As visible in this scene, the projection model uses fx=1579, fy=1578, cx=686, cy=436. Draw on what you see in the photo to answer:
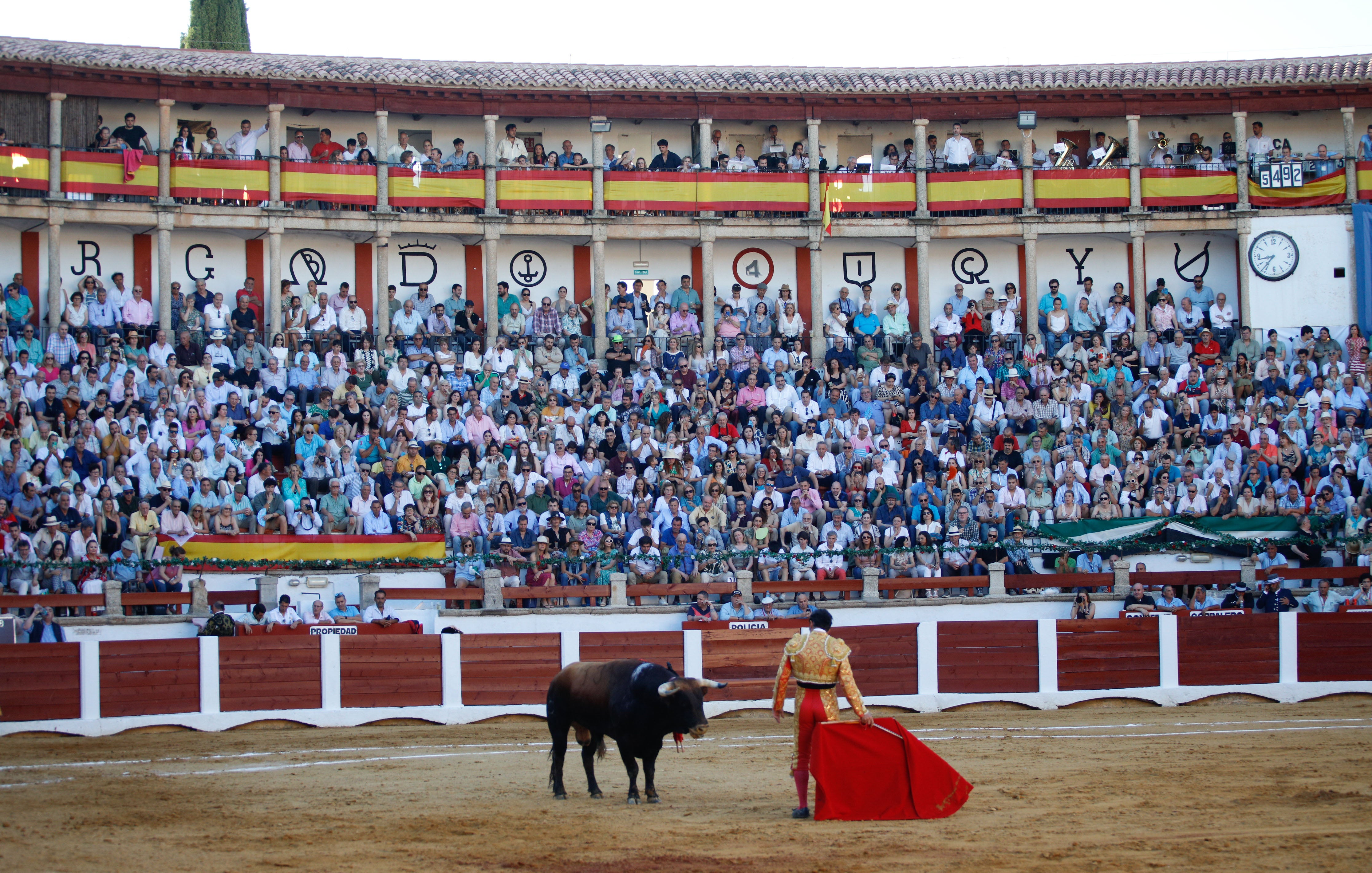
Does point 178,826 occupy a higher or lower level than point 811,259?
lower

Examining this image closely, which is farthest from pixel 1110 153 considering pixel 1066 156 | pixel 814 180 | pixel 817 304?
pixel 817 304

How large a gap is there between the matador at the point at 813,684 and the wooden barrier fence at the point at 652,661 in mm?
6705

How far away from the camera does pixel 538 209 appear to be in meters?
24.0

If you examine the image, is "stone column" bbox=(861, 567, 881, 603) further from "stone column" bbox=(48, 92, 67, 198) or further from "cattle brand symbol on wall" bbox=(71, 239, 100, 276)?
"stone column" bbox=(48, 92, 67, 198)

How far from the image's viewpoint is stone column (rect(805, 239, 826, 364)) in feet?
77.4

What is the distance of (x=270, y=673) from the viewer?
15.6m

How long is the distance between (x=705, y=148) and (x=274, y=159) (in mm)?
6520

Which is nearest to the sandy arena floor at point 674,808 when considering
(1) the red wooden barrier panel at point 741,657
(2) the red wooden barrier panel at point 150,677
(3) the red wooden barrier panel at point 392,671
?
(2) the red wooden barrier panel at point 150,677

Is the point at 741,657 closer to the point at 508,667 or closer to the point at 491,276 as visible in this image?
the point at 508,667

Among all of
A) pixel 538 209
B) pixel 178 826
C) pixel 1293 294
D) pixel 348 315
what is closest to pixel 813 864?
pixel 178 826

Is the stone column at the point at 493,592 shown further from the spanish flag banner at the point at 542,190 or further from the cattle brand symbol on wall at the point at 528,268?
the cattle brand symbol on wall at the point at 528,268

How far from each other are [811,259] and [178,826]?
17.3 meters

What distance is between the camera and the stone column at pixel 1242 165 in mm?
24750

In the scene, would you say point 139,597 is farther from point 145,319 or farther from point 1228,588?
point 1228,588
